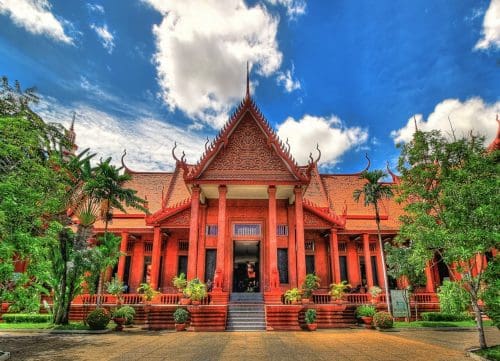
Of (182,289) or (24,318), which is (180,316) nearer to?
(182,289)

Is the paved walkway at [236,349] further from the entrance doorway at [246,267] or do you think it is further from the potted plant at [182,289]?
the entrance doorway at [246,267]

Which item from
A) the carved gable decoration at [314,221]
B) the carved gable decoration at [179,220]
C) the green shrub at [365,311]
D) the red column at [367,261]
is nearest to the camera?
the green shrub at [365,311]

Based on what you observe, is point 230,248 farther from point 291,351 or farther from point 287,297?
point 291,351

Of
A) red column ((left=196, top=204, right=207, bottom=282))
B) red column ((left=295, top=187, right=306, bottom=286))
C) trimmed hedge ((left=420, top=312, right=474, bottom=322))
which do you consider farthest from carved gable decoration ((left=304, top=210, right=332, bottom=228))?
trimmed hedge ((left=420, top=312, right=474, bottom=322))

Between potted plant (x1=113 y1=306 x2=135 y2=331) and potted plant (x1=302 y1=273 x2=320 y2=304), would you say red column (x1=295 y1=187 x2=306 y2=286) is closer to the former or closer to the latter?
potted plant (x1=302 y1=273 x2=320 y2=304)

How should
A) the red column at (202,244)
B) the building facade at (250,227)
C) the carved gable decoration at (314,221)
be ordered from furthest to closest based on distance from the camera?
the carved gable decoration at (314,221), the building facade at (250,227), the red column at (202,244)

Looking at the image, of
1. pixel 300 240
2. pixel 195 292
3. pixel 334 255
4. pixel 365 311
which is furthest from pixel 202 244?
pixel 365 311

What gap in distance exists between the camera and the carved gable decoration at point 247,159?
54.2 feet

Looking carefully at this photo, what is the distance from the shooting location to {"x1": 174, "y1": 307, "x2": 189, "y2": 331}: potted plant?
13.0 metres

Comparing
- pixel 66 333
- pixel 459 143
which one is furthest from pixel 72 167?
pixel 459 143

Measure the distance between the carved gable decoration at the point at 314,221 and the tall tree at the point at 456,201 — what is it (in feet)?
27.9

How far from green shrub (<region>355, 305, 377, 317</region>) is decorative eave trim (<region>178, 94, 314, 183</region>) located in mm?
6634

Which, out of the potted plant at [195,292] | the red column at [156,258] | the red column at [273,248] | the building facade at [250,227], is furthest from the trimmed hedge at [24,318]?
the red column at [273,248]

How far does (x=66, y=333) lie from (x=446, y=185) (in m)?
14.6
